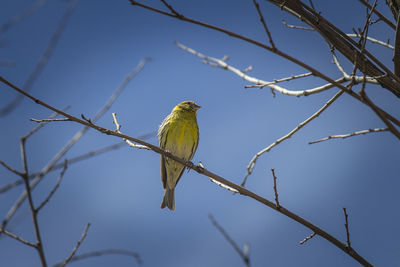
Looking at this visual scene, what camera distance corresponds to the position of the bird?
245 inches

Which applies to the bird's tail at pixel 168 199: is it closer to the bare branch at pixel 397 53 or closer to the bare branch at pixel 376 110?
the bare branch at pixel 397 53

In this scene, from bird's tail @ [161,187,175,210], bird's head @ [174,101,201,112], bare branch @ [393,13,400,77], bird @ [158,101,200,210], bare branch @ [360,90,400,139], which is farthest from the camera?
bird's head @ [174,101,201,112]

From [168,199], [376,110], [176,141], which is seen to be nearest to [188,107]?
[176,141]

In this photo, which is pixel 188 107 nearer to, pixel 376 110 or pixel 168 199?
pixel 168 199

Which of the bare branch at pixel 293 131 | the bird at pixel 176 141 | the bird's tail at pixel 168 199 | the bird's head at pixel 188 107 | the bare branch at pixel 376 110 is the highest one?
the bird's head at pixel 188 107

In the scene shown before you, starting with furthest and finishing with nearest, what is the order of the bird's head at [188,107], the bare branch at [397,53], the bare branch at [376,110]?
the bird's head at [188,107] → the bare branch at [397,53] → the bare branch at [376,110]

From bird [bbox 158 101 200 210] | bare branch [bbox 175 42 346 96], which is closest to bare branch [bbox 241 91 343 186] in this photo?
bare branch [bbox 175 42 346 96]

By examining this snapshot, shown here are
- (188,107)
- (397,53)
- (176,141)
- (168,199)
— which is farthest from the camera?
(188,107)

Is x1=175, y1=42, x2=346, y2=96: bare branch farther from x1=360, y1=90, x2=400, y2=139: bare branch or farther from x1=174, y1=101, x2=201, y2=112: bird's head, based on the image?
x1=174, y1=101, x2=201, y2=112: bird's head

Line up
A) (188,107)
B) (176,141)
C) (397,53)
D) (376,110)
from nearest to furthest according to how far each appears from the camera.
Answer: (376,110) < (397,53) < (176,141) < (188,107)

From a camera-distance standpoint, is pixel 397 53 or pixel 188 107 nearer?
pixel 397 53

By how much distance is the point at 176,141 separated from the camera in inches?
245

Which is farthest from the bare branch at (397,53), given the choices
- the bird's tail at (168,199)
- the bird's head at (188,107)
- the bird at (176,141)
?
the bird's tail at (168,199)

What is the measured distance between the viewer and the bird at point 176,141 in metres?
6.22
